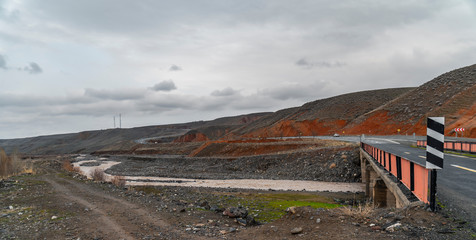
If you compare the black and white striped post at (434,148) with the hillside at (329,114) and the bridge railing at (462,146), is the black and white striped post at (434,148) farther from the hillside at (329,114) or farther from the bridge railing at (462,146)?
the hillside at (329,114)

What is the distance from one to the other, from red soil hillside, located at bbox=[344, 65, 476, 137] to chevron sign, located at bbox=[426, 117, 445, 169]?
171ft

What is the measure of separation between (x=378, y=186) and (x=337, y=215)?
988 cm

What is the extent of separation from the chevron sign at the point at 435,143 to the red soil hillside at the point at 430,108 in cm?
5206

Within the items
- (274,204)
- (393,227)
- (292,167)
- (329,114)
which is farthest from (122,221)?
(329,114)

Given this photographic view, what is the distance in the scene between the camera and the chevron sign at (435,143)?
6.55 m

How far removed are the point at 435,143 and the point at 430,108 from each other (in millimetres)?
69974

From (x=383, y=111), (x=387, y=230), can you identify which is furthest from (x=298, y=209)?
(x=383, y=111)

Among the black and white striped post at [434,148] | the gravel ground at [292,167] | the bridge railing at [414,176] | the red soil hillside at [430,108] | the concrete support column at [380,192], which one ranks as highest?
the red soil hillside at [430,108]

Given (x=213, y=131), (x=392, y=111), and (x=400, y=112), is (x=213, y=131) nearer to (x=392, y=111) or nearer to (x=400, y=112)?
(x=392, y=111)

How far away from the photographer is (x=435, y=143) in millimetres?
6645

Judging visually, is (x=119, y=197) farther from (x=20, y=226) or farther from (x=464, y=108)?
(x=464, y=108)

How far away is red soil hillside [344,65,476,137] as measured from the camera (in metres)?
57.8

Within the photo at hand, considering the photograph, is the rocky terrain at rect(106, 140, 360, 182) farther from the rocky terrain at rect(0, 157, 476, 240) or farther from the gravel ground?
the rocky terrain at rect(0, 157, 476, 240)

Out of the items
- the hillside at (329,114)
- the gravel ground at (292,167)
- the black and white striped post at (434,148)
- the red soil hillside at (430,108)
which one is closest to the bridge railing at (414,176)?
the black and white striped post at (434,148)
